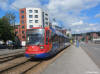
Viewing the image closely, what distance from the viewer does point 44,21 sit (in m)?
74.4

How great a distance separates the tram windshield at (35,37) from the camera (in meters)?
10.6

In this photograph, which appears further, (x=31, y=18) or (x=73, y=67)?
(x=31, y=18)

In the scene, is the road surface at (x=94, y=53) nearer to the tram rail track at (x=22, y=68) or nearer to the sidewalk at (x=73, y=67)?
the sidewalk at (x=73, y=67)

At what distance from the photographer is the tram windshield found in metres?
10.6

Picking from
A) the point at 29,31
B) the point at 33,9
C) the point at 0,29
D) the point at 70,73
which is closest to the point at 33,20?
the point at 33,9

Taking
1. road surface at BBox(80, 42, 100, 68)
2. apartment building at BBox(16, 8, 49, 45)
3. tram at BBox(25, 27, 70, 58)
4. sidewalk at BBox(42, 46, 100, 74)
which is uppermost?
apartment building at BBox(16, 8, 49, 45)

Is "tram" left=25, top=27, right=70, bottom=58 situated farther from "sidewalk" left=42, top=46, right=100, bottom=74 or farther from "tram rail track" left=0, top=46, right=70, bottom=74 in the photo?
"sidewalk" left=42, top=46, right=100, bottom=74

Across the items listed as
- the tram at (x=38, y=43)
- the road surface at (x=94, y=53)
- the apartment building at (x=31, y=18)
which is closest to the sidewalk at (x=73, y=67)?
the road surface at (x=94, y=53)

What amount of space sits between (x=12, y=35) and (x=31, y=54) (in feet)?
116

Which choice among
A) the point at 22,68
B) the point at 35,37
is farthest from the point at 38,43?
the point at 22,68

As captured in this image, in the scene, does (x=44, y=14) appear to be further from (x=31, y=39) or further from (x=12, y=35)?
(x=31, y=39)

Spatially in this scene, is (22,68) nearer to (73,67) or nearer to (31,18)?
(73,67)

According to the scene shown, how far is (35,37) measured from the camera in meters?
10.8

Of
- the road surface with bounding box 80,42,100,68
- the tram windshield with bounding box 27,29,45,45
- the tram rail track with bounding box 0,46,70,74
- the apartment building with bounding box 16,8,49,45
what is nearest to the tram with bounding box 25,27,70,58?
the tram windshield with bounding box 27,29,45,45
